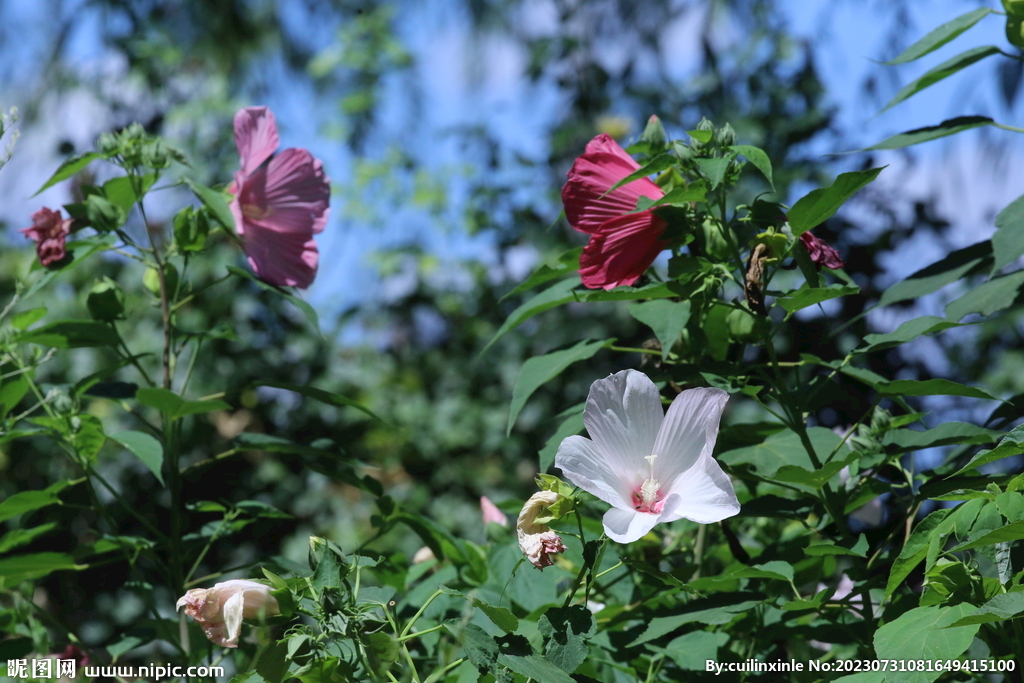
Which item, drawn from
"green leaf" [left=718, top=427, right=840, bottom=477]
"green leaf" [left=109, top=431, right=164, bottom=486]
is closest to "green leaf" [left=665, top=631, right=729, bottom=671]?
"green leaf" [left=718, top=427, right=840, bottom=477]

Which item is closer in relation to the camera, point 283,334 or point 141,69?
point 283,334

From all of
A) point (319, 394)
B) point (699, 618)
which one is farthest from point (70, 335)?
point (699, 618)

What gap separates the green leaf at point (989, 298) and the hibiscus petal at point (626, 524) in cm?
44

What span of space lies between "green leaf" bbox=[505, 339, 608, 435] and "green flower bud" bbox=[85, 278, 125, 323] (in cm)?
47

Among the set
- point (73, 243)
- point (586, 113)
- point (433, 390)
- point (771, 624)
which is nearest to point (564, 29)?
point (586, 113)

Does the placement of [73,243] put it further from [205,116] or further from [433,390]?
[205,116]

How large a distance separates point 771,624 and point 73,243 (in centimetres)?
80

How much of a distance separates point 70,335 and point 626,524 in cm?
66

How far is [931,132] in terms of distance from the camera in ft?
3.15

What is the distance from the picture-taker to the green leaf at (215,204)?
0.85m

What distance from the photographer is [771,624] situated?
818 millimetres

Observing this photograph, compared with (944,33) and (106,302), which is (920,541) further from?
(106,302)

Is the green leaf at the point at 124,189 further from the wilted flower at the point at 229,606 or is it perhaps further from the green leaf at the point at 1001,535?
the green leaf at the point at 1001,535

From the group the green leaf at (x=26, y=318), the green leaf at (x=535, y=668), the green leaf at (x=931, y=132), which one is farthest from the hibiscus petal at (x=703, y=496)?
the green leaf at (x=26, y=318)
